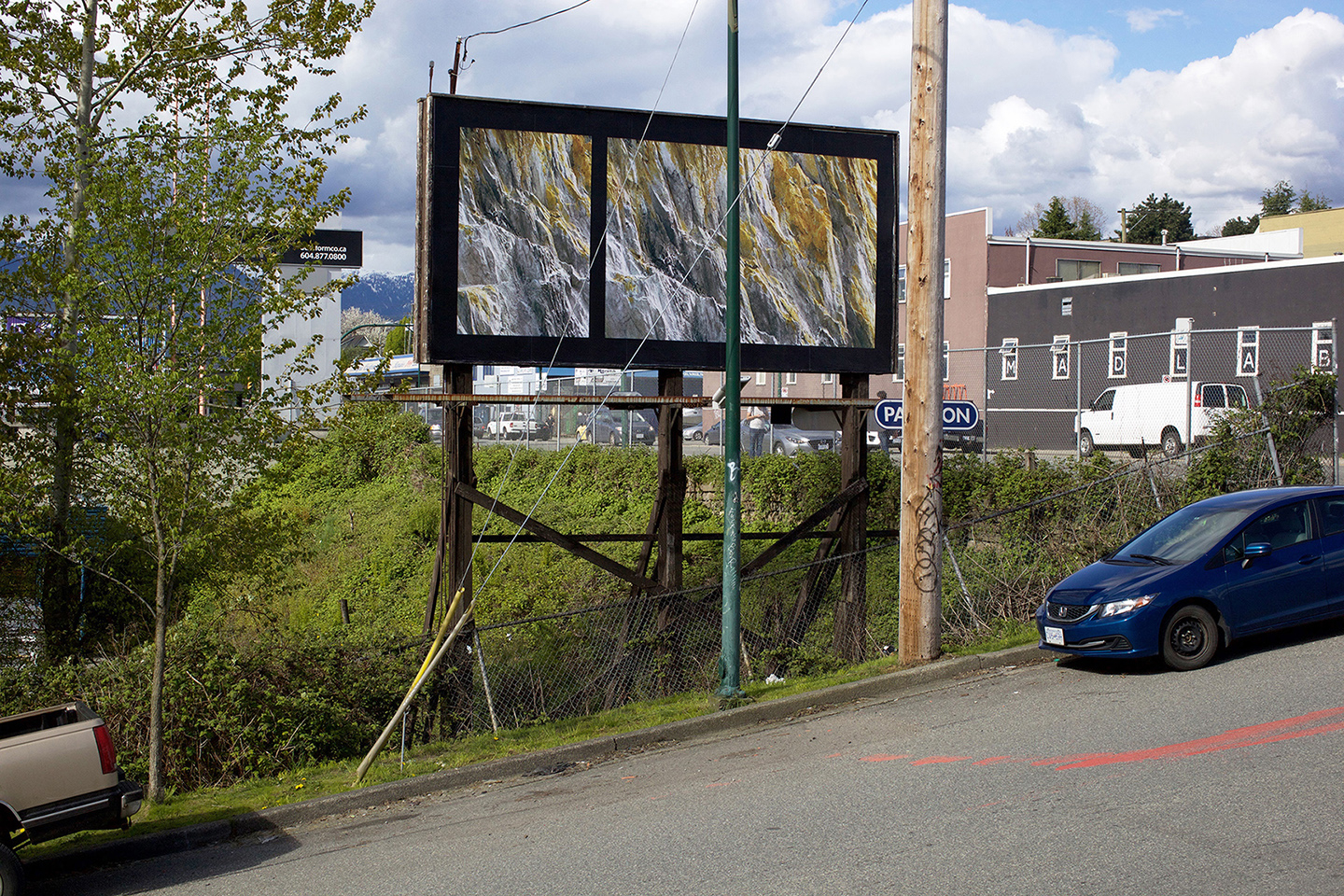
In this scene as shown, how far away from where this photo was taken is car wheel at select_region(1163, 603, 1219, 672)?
31.3 feet

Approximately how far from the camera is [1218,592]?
9641mm

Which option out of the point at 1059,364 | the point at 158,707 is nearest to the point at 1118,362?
the point at 1059,364

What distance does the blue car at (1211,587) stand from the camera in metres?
9.55

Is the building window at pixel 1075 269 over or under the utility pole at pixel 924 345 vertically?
over

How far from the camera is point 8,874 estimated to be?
6.22 m

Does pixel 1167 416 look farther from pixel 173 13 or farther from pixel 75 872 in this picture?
pixel 75 872

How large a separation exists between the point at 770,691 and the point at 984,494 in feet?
22.5

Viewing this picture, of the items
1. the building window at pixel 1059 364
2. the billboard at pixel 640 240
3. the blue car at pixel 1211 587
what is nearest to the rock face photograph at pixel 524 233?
the billboard at pixel 640 240

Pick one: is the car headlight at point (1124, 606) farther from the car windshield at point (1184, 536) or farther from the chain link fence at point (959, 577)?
the chain link fence at point (959, 577)

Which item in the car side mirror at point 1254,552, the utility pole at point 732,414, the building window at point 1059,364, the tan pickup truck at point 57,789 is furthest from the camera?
the building window at point 1059,364

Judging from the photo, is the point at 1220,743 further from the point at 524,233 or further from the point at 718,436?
the point at 718,436

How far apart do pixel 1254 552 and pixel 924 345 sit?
3412 mm

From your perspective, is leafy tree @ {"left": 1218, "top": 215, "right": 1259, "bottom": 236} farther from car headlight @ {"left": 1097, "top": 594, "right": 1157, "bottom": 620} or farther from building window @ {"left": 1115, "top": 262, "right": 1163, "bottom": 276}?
car headlight @ {"left": 1097, "top": 594, "right": 1157, "bottom": 620}

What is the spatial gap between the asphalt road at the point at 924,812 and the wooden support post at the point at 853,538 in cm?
310
